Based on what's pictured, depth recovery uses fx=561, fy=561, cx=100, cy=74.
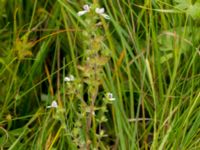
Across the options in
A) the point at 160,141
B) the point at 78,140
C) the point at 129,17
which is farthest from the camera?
the point at 129,17

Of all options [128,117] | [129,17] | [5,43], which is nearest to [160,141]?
[128,117]

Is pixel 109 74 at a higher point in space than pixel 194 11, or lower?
lower

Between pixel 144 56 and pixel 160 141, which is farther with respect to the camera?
pixel 144 56

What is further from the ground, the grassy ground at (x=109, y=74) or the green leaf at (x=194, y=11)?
the green leaf at (x=194, y=11)

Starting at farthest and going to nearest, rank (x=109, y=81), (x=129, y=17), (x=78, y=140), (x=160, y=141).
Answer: (x=129, y=17) < (x=109, y=81) < (x=160, y=141) < (x=78, y=140)

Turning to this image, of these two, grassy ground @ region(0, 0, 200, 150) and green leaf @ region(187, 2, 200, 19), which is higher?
green leaf @ region(187, 2, 200, 19)

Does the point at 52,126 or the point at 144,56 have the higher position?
the point at 144,56

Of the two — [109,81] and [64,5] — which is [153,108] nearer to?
[109,81]

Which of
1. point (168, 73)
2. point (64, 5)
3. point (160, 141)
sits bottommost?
point (160, 141)
